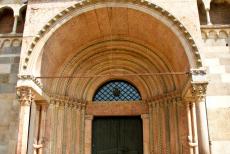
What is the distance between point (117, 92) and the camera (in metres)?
9.83

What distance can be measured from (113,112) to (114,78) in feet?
3.98

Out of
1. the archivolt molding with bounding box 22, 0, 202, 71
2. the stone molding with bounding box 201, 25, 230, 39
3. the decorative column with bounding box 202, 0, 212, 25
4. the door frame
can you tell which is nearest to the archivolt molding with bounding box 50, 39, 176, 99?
the door frame

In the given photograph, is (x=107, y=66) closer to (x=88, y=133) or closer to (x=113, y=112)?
(x=113, y=112)

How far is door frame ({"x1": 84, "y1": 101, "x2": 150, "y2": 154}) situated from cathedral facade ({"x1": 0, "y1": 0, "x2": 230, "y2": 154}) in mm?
30

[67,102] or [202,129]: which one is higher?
[67,102]

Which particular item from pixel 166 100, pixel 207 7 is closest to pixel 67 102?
pixel 166 100

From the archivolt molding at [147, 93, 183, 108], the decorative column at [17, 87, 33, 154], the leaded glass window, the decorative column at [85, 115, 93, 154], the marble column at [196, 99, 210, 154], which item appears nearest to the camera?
the marble column at [196, 99, 210, 154]

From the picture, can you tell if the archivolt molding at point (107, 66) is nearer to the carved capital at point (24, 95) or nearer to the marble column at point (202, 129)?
the carved capital at point (24, 95)

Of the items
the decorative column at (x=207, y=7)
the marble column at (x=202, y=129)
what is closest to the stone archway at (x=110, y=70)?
the marble column at (x=202, y=129)

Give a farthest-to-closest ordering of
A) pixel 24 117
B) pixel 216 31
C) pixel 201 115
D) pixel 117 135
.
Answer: pixel 117 135 → pixel 216 31 → pixel 24 117 → pixel 201 115

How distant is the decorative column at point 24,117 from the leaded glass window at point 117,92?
9.52 ft

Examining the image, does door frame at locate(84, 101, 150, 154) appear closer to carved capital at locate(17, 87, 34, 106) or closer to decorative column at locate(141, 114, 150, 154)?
decorative column at locate(141, 114, 150, 154)

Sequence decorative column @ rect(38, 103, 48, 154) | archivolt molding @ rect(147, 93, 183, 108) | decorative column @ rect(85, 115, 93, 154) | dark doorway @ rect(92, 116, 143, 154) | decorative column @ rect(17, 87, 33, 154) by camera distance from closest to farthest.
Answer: decorative column @ rect(17, 87, 33, 154) → decorative column @ rect(38, 103, 48, 154) → archivolt molding @ rect(147, 93, 183, 108) → decorative column @ rect(85, 115, 93, 154) → dark doorway @ rect(92, 116, 143, 154)

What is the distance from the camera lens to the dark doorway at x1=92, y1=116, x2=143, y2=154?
30.1ft
